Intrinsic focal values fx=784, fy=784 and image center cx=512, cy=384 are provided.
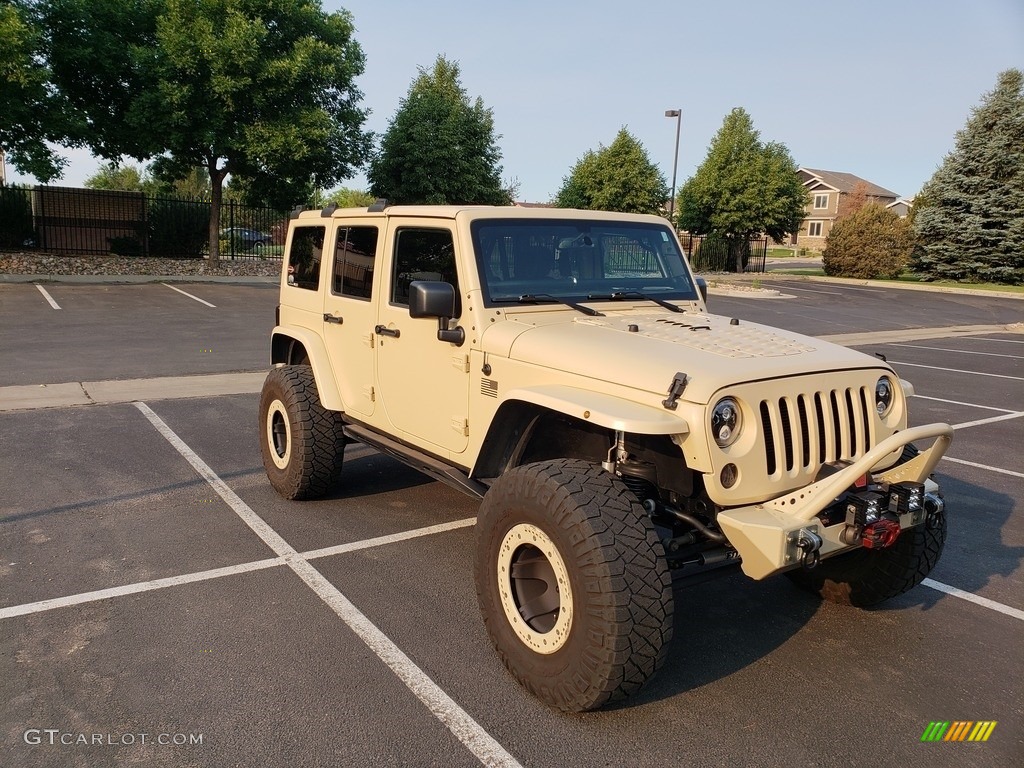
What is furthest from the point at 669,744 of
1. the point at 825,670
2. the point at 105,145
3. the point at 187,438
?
the point at 105,145

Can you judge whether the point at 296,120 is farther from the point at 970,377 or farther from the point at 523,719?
the point at 523,719

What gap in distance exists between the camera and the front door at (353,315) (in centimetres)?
492

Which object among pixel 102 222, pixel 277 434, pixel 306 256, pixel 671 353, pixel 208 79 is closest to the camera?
pixel 671 353

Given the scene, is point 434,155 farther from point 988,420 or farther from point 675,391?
point 675,391

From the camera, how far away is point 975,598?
442cm

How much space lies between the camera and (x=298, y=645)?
3.61 metres

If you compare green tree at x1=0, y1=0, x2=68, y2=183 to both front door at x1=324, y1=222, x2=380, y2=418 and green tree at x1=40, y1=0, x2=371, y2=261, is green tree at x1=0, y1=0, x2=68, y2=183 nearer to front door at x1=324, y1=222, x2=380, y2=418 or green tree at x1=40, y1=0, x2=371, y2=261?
green tree at x1=40, y1=0, x2=371, y2=261

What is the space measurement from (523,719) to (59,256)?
2370cm

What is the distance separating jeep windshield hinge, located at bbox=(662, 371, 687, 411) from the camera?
3096 mm

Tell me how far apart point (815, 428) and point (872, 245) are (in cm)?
3853

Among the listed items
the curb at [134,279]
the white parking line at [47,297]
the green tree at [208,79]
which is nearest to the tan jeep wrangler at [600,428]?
the white parking line at [47,297]

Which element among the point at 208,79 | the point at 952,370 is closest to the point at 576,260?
the point at 952,370

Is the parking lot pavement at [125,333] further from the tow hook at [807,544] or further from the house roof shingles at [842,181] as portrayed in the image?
the house roof shingles at [842,181]

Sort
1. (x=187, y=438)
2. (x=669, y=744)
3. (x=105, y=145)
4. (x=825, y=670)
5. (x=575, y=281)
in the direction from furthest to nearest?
(x=105, y=145) → (x=187, y=438) → (x=575, y=281) → (x=825, y=670) → (x=669, y=744)
